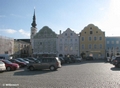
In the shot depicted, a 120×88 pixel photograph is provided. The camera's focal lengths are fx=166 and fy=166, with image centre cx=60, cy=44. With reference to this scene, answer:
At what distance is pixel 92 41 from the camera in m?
67.2

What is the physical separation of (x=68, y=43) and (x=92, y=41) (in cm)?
977

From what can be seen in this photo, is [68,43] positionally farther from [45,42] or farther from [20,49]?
[20,49]

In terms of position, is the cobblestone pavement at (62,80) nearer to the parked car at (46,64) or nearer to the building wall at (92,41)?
the parked car at (46,64)

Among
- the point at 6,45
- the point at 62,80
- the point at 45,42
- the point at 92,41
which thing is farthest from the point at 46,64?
the point at 92,41

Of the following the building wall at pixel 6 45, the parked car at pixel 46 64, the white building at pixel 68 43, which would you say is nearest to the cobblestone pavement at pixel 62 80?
the parked car at pixel 46 64

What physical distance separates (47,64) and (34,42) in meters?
49.2

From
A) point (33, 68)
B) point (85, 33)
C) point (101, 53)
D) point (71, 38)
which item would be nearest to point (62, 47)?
point (71, 38)

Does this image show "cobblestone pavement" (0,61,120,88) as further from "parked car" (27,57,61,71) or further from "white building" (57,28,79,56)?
"white building" (57,28,79,56)

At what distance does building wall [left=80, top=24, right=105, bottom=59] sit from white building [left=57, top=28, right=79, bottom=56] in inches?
97.8

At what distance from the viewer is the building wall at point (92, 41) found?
2621 inches

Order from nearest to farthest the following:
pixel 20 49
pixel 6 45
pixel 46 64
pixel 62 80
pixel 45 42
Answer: pixel 62 80 → pixel 46 64 → pixel 6 45 → pixel 45 42 → pixel 20 49

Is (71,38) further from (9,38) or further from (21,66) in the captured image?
(21,66)

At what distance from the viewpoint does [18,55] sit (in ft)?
240

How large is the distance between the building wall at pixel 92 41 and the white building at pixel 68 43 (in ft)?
8.15
